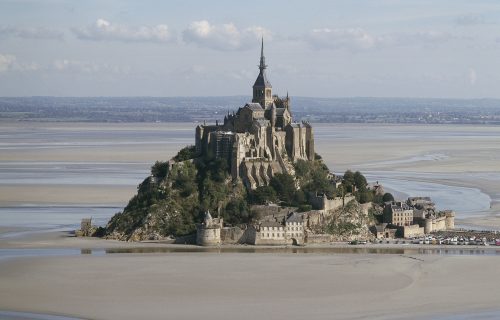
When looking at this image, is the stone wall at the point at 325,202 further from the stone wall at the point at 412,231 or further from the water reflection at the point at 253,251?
the water reflection at the point at 253,251

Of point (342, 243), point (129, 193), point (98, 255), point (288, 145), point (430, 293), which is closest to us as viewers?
point (430, 293)

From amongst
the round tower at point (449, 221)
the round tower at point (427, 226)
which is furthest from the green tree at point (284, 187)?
the round tower at point (449, 221)

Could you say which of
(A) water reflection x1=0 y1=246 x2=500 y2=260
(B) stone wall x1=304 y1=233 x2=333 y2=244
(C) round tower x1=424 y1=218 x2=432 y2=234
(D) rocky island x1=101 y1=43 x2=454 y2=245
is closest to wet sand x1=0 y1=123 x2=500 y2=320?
(A) water reflection x1=0 y1=246 x2=500 y2=260

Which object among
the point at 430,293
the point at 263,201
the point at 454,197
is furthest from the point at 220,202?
the point at 454,197

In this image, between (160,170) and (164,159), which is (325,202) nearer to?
(160,170)

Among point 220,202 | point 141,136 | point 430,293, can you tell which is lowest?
point 430,293

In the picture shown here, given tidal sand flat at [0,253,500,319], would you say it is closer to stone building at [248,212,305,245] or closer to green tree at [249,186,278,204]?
stone building at [248,212,305,245]

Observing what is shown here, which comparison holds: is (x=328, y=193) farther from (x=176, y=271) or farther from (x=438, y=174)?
(x=438, y=174)
